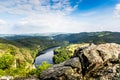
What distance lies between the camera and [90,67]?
43812 mm

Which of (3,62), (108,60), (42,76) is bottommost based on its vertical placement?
(3,62)

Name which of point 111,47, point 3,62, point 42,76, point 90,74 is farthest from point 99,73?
point 3,62

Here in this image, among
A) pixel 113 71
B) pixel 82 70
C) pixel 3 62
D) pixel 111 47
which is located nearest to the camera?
pixel 113 71

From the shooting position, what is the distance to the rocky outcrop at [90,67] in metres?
42.6

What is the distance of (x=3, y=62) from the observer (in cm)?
13725

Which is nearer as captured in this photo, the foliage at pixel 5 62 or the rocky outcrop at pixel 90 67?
the rocky outcrop at pixel 90 67

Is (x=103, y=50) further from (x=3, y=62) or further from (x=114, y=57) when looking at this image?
(x=3, y=62)

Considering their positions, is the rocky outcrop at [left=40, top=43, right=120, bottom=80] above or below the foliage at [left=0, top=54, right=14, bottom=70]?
above

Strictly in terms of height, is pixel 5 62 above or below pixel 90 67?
below

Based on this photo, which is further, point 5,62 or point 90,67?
point 5,62

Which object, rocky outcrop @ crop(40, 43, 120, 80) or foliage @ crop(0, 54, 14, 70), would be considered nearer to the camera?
rocky outcrop @ crop(40, 43, 120, 80)

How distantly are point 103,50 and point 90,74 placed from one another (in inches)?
240

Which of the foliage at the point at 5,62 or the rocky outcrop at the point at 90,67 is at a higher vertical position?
the rocky outcrop at the point at 90,67

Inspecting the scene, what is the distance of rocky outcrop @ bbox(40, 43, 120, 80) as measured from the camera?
42.6 m
